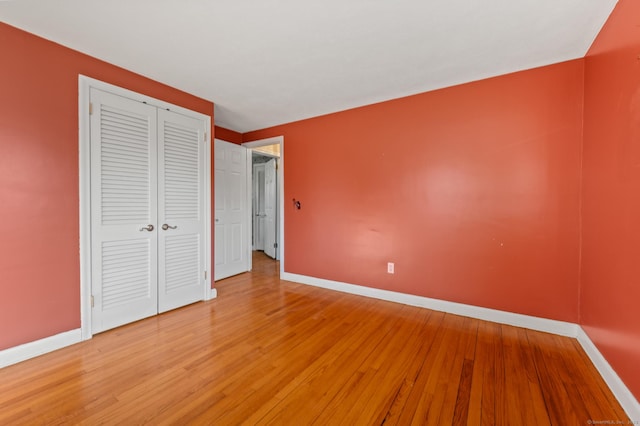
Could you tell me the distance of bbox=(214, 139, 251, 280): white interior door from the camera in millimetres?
3951

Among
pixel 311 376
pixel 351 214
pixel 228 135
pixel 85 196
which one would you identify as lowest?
pixel 311 376

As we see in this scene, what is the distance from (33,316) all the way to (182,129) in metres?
2.04

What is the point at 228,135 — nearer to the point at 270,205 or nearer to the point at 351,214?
the point at 270,205

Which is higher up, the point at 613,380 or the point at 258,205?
the point at 258,205

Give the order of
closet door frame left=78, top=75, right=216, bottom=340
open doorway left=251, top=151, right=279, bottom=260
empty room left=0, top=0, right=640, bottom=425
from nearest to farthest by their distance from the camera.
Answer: empty room left=0, top=0, right=640, bottom=425
closet door frame left=78, top=75, right=216, bottom=340
open doorway left=251, top=151, right=279, bottom=260

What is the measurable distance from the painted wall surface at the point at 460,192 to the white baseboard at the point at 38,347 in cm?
256

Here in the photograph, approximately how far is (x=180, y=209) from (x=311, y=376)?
7.19ft

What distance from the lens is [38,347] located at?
6.46ft

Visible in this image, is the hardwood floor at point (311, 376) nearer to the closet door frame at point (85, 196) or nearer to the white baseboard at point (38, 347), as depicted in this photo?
the white baseboard at point (38, 347)

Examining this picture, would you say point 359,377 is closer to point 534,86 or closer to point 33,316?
point 33,316

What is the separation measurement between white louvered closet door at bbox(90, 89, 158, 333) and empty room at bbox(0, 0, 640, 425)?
0.02 meters

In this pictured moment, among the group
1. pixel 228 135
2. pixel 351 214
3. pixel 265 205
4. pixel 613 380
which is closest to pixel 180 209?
pixel 228 135

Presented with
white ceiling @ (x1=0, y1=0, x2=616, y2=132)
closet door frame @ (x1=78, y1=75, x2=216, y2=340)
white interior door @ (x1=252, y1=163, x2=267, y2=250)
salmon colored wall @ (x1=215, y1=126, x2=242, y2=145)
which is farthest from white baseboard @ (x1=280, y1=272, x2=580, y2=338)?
white interior door @ (x1=252, y1=163, x2=267, y2=250)

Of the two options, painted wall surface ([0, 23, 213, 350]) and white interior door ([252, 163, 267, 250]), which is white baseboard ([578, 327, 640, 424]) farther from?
white interior door ([252, 163, 267, 250])
